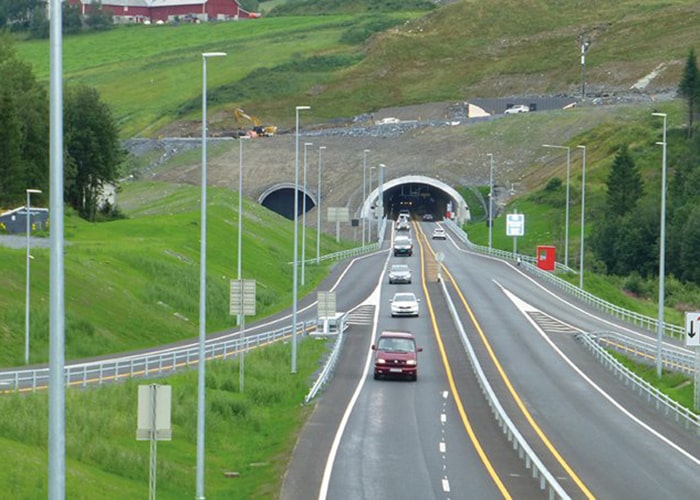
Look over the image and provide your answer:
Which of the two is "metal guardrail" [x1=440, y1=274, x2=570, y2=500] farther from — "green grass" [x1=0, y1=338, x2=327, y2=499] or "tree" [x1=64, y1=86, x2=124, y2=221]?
"tree" [x1=64, y1=86, x2=124, y2=221]

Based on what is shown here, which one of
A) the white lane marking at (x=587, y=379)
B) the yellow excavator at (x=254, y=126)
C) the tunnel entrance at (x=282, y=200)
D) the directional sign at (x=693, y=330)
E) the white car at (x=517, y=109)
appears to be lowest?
the white lane marking at (x=587, y=379)

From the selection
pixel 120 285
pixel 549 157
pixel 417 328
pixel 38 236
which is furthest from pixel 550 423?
pixel 549 157

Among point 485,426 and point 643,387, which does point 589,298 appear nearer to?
point 643,387

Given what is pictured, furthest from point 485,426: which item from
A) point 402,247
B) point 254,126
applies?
point 254,126

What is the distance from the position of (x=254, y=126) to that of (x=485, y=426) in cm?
15368

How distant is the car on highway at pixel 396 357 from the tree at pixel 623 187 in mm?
72765

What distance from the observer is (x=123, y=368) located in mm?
47594

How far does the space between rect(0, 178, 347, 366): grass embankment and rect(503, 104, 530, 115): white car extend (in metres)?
69.1

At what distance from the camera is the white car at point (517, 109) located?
179 m

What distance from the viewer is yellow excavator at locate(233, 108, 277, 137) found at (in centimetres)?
17838

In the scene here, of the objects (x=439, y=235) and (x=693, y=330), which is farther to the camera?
(x=439, y=235)

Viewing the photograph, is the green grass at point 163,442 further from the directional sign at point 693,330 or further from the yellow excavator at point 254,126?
the yellow excavator at point 254,126

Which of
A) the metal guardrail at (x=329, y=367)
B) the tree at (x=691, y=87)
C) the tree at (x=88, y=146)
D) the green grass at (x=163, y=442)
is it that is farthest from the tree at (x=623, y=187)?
the green grass at (x=163, y=442)

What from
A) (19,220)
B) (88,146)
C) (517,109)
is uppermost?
(517,109)
